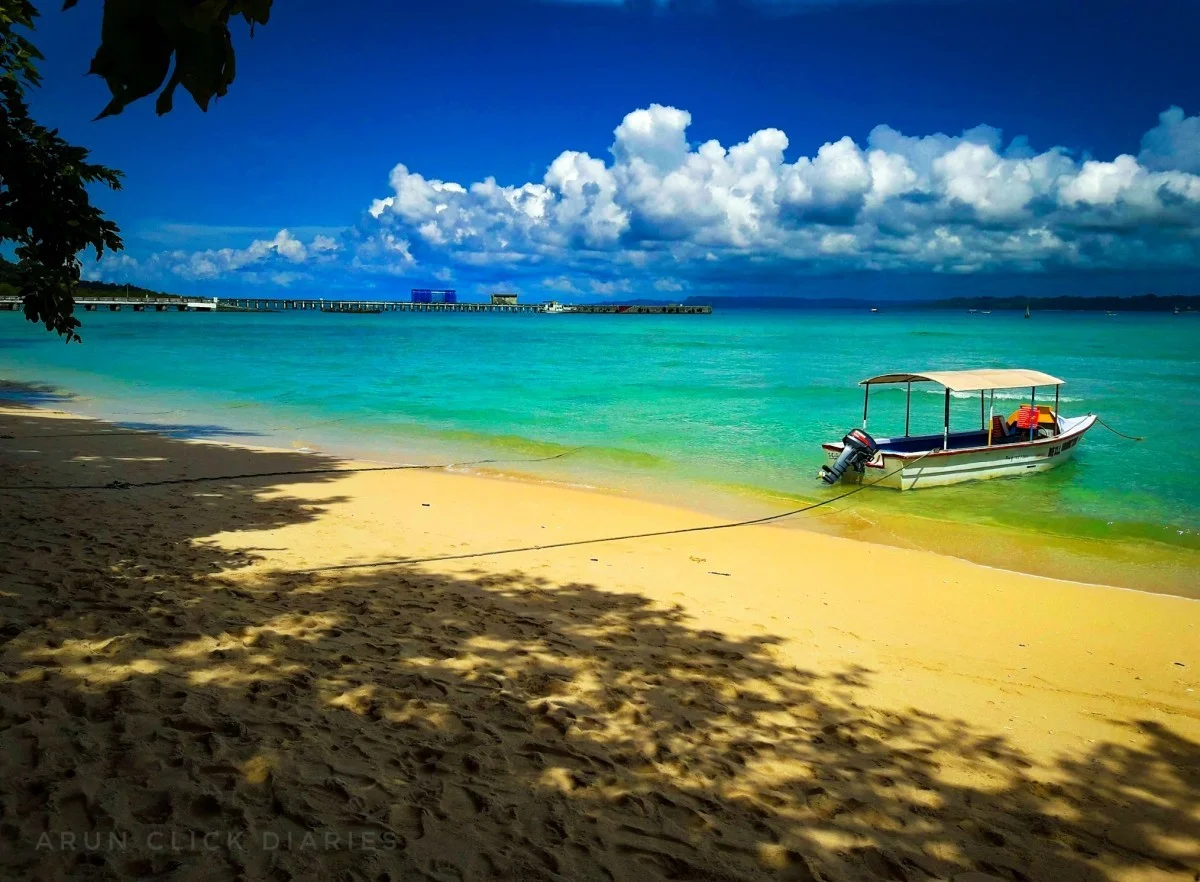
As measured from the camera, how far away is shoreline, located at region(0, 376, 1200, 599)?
32.8 ft

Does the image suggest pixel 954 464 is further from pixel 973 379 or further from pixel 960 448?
pixel 973 379

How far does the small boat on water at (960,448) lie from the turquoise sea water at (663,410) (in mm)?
359

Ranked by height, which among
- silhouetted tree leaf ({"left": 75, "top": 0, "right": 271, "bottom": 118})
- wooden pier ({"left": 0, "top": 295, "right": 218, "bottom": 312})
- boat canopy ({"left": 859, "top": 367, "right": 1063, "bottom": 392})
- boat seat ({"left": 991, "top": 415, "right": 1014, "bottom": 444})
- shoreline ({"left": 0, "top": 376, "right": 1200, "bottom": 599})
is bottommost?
shoreline ({"left": 0, "top": 376, "right": 1200, "bottom": 599})

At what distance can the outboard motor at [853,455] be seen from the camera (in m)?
14.4

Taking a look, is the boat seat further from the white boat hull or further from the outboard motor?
the outboard motor

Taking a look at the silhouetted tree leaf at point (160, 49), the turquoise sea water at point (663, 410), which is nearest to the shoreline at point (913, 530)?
the turquoise sea water at point (663, 410)

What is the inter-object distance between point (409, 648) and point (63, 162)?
5.74 m

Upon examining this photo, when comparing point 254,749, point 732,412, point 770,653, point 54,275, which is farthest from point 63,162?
point 732,412

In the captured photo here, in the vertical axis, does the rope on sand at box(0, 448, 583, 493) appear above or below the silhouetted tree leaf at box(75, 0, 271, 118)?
below

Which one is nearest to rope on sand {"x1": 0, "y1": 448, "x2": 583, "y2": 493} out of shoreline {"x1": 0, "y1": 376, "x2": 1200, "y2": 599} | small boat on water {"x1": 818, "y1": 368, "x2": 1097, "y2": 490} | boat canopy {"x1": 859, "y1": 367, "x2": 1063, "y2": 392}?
shoreline {"x1": 0, "y1": 376, "x2": 1200, "y2": 599}

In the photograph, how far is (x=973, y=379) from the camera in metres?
15.3

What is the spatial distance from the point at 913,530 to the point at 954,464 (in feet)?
12.6

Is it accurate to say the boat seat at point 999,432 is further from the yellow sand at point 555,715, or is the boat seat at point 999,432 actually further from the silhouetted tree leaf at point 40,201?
the silhouetted tree leaf at point 40,201

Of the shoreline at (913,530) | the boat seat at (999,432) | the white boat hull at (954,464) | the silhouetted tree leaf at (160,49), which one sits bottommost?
the shoreline at (913,530)
